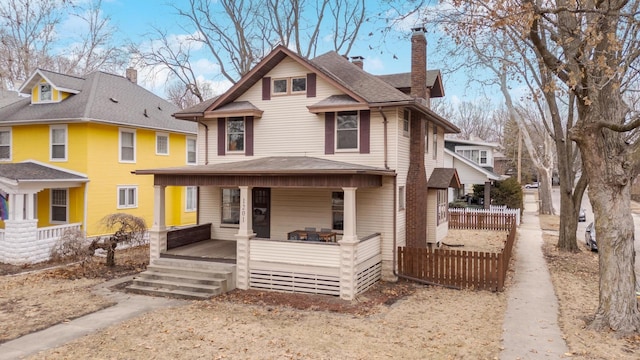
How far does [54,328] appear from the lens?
30.9 feet

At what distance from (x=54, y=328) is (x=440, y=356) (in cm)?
804

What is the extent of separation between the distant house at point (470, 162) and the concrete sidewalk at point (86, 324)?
24.1 metres

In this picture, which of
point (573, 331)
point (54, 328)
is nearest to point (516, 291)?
point (573, 331)

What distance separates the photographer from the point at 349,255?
12062 mm

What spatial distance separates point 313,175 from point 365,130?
120 inches

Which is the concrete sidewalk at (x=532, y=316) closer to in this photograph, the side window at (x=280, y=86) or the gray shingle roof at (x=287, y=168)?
the gray shingle roof at (x=287, y=168)

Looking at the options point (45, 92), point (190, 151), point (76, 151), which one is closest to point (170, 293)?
point (76, 151)

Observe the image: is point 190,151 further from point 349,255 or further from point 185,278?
point 349,255

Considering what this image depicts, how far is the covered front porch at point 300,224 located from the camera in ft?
40.2

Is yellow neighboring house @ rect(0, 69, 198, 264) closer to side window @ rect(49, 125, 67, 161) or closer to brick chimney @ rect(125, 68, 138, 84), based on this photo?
side window @ rect(49, 125, 67, 161)

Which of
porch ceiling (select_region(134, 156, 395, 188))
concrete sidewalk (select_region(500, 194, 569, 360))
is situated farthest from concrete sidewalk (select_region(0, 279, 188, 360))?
concrete sidewalk (select_region(500, 194, 569, 360))

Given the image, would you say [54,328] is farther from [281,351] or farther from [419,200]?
[419,200]

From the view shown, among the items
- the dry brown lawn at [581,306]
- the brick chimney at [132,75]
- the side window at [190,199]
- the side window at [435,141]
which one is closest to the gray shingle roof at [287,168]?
the dry brown lawn at [581,306]

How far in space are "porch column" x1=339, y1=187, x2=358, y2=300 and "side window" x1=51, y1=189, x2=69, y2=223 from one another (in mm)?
14309
